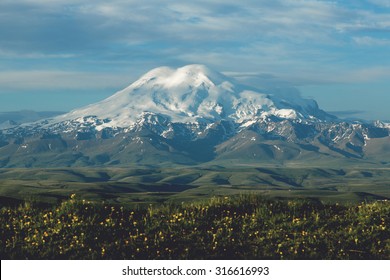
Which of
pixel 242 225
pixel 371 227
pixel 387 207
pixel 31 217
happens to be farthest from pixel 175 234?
pixel 387 207

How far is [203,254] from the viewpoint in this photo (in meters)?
21.9

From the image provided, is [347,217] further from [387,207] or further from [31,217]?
[31,217]

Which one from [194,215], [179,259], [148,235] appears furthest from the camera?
[194,215]

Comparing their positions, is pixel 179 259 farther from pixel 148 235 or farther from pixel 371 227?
pixel 371 227

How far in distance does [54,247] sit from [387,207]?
44.7 ft

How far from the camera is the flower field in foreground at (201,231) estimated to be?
861 inches

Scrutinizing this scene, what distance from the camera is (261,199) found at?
26.5 m

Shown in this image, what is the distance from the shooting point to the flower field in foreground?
21.9 meters

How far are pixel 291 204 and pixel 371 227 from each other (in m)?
3.64

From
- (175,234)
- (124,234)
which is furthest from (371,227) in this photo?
(124,234)

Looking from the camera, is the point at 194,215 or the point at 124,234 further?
the point at 194,215

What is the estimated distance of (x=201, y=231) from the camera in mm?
23438

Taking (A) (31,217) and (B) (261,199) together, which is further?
(B) (261,199)

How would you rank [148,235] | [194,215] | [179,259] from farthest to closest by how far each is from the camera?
[194,215], [148,235], [179,259]
